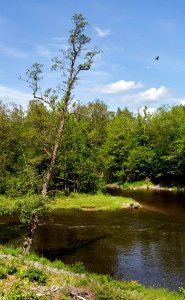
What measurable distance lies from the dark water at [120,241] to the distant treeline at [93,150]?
896cm

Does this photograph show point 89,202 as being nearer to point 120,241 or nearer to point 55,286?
point 120,241

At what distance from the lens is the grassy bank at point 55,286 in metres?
19.4

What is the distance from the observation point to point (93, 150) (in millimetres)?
77188

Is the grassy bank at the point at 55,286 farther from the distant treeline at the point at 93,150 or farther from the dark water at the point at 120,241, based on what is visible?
the distant treeline at the point at 93,150

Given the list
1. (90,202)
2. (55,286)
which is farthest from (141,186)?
(55,286)

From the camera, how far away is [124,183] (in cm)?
10519

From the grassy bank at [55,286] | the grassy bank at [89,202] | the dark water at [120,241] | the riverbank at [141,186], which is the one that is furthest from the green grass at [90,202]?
the grassy bank at [55,286]

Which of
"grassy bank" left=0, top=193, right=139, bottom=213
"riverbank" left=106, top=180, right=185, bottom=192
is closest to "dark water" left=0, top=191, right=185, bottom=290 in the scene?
"grassy bank" left=0, top=193, right=139, bottom=213

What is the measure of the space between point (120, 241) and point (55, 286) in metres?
21.8

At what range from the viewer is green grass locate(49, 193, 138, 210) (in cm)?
6091

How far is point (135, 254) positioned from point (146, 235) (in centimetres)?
771

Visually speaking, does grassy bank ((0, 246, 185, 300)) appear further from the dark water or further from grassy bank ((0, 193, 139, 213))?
grassy bank ((0, 193, 139, 213))

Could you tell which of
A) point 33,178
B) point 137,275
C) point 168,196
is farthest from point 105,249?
point 168,196

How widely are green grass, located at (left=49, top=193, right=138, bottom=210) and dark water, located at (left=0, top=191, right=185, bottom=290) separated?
3.69 metres
